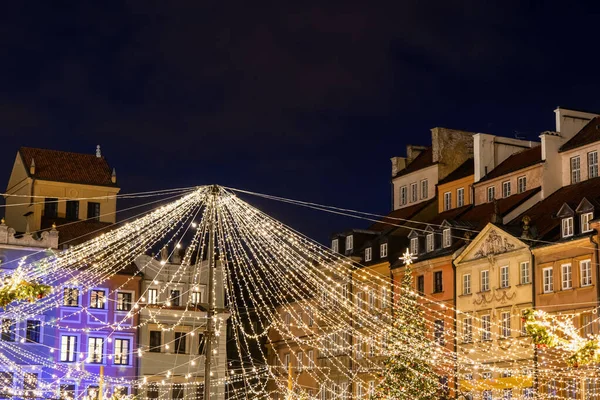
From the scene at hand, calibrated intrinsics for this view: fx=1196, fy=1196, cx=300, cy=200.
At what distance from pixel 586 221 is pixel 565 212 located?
52.3 inches

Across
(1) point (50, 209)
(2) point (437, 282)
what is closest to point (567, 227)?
(2) point (437, 282)

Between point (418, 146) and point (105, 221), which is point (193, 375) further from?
point (418, 146)

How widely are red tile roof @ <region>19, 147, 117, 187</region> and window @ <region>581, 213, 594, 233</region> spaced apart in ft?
105

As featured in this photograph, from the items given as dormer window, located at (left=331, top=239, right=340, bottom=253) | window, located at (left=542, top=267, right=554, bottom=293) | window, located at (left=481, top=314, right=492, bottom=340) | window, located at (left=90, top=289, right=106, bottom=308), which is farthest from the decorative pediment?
window, located at (left=90, top=289, right=106, bottom=308)

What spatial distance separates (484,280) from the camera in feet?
187

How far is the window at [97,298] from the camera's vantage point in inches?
2608

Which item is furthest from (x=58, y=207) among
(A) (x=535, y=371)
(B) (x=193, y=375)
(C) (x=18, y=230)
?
(A) (x=535, y=371)

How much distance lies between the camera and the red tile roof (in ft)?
234

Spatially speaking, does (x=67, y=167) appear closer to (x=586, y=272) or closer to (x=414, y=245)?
(x=414, y=245)

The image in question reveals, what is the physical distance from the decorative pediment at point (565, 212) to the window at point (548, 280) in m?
2.44

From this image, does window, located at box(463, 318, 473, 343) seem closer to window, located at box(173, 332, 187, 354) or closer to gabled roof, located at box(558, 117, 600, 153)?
gabled roof, located at box(558, 117, 600, 153)

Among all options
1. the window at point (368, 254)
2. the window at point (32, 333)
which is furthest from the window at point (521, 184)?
the window at point (32, 333)

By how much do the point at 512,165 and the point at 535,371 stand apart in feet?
48.3

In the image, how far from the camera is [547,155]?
5850cm
